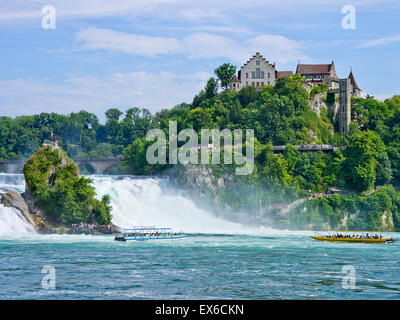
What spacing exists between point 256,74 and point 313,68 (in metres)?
9.68

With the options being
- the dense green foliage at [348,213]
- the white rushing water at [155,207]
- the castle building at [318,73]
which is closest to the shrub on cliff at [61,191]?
the white rushing water at [155,207]

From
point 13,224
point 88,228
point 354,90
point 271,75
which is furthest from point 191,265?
point 354,90

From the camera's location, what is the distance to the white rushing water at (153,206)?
7338 centimetres

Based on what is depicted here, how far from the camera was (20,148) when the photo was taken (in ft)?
447

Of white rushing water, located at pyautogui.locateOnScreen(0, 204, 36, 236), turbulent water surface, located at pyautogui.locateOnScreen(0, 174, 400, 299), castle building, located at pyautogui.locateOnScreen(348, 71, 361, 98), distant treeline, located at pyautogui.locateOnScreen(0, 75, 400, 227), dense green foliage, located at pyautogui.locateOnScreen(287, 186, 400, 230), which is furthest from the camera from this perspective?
castle building, located at pyautogui.locateOnScreen(348, 71, 361, 98)

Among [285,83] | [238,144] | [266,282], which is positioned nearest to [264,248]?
[266,282]

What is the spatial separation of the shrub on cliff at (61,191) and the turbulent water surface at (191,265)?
3.08m

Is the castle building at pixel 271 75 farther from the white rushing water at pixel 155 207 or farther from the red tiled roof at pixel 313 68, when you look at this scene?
the white rushing water at pixel 155 207

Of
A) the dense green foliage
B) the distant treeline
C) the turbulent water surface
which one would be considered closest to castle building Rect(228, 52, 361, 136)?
the distant treeline

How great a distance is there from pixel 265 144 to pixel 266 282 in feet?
175

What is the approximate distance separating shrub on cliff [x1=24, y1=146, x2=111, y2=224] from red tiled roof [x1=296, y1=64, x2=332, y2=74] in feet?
173

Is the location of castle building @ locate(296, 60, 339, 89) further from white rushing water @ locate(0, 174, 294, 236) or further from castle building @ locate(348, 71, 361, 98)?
white rushing water @ locate(0, 174, 294, 236)

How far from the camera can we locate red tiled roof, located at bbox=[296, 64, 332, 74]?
364ft

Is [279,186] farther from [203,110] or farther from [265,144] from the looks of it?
[203,110]
